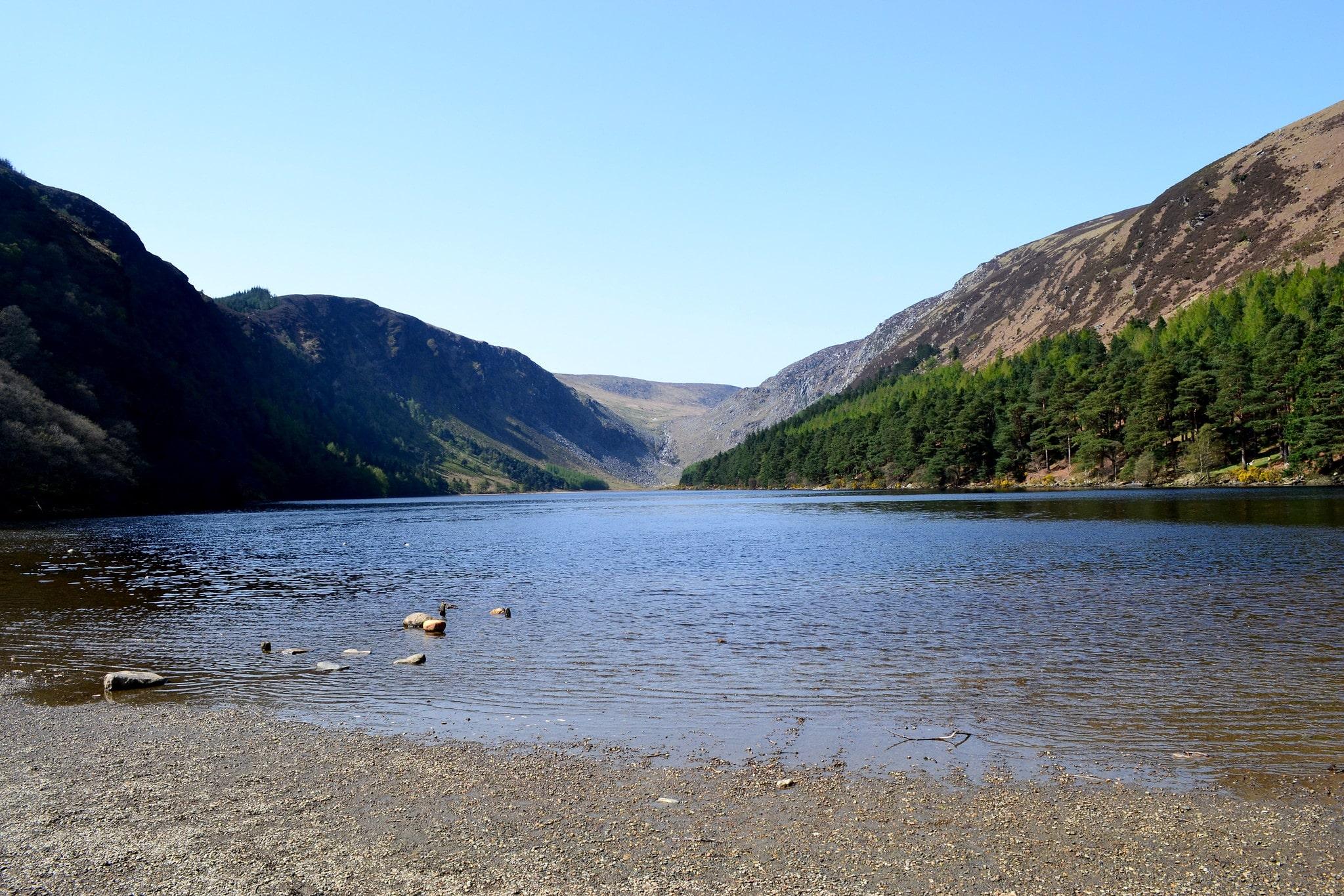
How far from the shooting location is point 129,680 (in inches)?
829

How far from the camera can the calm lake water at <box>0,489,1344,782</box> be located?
16.3 meters

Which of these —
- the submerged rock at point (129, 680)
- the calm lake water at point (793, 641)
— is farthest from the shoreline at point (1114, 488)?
the submerged rock at point (129, 680)

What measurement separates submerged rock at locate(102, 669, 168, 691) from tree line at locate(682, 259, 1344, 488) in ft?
379

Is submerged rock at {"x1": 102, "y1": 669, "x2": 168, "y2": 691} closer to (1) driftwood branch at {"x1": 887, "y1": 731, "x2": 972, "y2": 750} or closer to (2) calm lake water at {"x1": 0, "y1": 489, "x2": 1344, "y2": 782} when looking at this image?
(2) calm lake water at {"x1": 0, "y1": 489, "x2": 1344, "y2": 782}

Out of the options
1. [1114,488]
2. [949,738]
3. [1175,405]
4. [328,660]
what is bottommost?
[949,738]

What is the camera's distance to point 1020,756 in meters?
14.6

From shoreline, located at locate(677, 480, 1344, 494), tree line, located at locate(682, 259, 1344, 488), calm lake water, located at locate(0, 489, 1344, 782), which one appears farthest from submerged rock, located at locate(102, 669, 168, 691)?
tree line, located at locate(682, 259, 1344, 488)

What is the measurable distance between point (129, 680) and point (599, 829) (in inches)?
622

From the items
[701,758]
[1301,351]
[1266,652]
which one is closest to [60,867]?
[701,758]

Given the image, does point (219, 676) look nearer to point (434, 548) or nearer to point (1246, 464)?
point (434, 548)

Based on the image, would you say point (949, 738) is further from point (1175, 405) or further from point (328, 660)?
point (1175, 405)

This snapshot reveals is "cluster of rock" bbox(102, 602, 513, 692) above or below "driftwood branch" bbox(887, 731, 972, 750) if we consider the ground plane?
above

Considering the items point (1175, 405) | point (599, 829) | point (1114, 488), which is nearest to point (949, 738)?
point (599, 829)

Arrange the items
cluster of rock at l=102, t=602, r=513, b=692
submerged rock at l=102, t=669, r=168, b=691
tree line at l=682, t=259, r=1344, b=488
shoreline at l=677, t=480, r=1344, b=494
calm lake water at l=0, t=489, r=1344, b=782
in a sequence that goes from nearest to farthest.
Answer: calm lake water at l=0, t=489, r=1344, b=782, submerged rock at l=102, t=669, r=168, b=691, cluster of rock at l=102, t=602, r=513, b=692, shoreline at l=677, t=480, r=1344, b=494, tree line at l=682, t=259, r=1344, b=488
